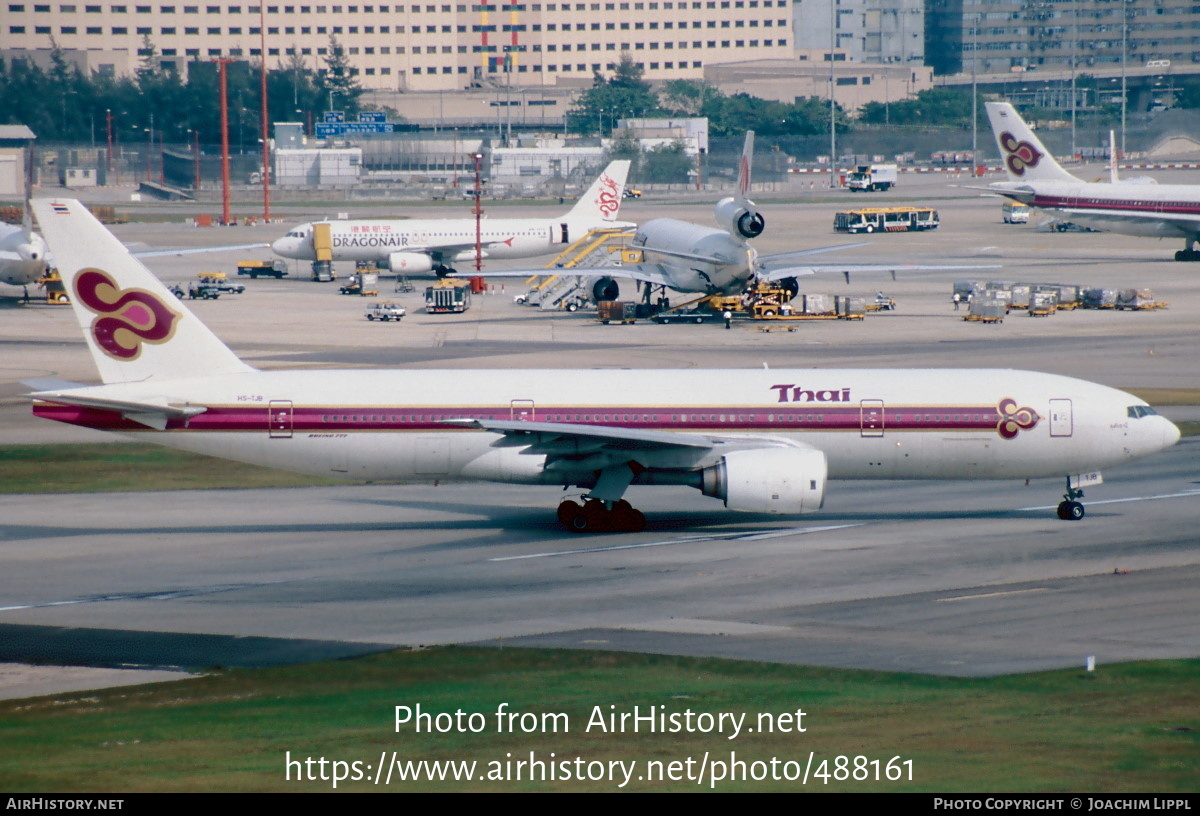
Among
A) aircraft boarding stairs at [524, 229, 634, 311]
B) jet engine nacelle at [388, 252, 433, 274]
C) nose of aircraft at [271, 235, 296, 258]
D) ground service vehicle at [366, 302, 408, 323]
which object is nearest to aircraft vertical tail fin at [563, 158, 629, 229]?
jet engine nacelle at [388, 252, 433, 274]

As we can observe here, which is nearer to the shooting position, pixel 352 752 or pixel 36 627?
pixel 352 752

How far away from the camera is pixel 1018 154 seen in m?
124

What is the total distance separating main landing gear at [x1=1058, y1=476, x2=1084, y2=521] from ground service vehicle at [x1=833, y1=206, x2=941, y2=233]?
382 feet

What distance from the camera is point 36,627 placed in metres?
30.3

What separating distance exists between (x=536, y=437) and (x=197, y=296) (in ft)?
236

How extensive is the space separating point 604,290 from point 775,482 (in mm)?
59911

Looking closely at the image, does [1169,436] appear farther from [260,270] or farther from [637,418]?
[260,270]

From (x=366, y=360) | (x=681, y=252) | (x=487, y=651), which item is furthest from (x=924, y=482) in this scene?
(x=681, y=252)

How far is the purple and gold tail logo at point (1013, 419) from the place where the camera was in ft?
131

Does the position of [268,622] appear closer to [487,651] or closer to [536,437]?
[487,651]

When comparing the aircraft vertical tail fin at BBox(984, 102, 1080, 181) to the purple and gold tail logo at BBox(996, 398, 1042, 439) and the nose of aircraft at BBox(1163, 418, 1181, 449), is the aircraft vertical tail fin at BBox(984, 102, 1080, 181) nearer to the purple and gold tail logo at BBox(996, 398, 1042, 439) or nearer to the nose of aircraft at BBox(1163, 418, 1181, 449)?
the nose of aircraft at BBox(1163, 418, 1181, 449)

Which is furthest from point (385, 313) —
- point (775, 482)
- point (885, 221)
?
point (885, 221)

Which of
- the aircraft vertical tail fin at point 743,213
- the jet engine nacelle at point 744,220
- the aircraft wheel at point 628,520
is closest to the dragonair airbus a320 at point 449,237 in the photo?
the aircraft vertical tail fin at point 743,213

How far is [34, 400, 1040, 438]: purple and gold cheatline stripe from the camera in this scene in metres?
39.1
